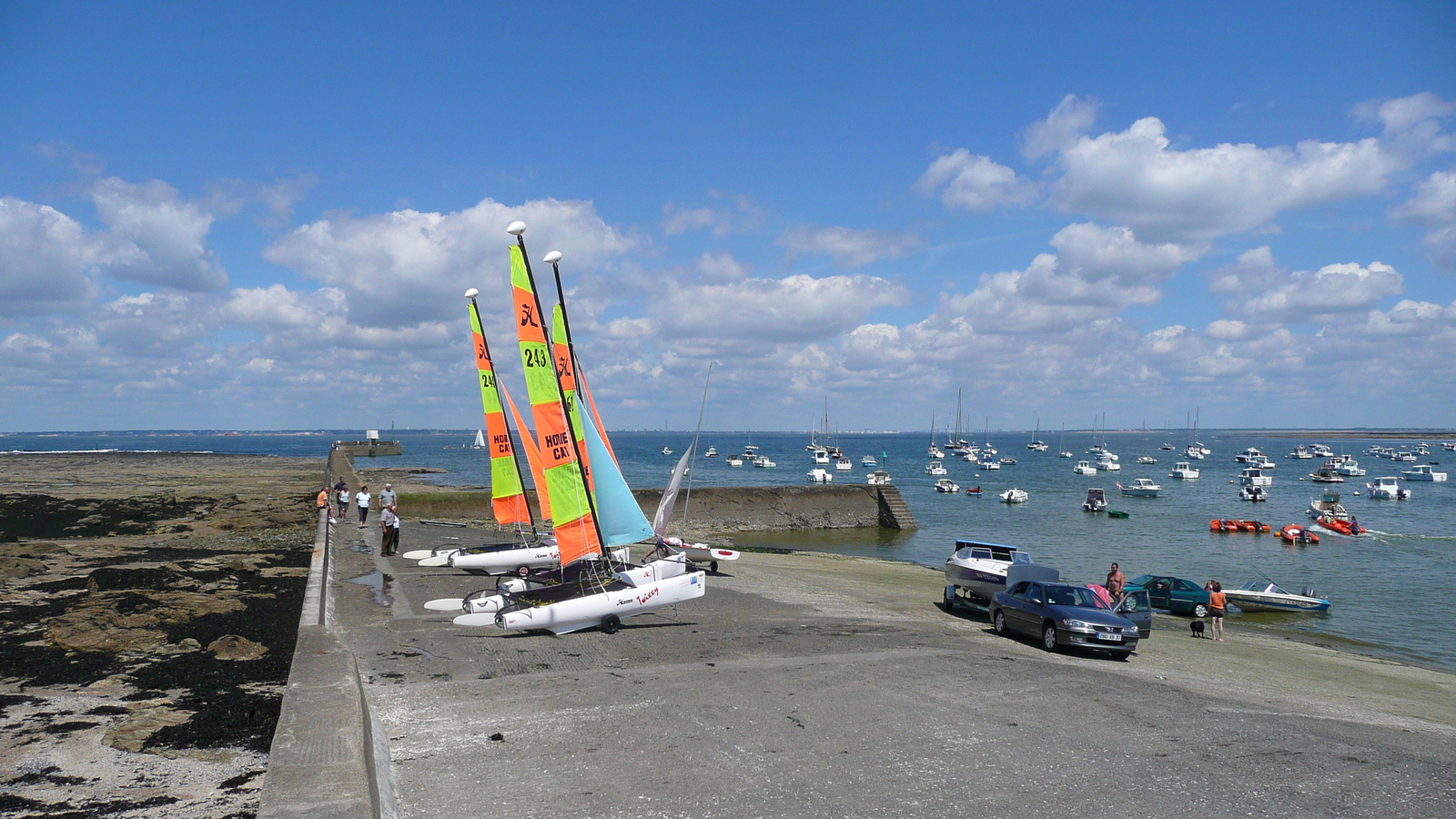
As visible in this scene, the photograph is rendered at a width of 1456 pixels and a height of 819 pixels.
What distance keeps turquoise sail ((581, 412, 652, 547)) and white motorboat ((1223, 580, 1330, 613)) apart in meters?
22.4

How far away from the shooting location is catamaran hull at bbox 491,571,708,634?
15.6m

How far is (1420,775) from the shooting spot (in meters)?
9.36

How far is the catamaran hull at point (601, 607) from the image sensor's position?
15578mm

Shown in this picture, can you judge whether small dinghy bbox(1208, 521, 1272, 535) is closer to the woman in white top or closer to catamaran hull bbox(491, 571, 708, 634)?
catamaran hull bbox(491, 571, 708, 634)

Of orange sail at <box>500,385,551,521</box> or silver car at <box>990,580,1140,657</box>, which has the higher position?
orange sail at <box>500,385,551,521</box>

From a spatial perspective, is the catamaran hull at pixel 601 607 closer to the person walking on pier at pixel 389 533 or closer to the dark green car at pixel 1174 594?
the person walking on pier at pixel 389 533

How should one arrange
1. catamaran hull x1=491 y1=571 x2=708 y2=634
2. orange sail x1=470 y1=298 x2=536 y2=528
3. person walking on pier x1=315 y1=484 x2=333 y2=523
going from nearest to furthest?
catamaran hull x1=491 y1=571 x2=708 y2=634 < orange sail x1=470 y1=298 x2=536 y2=528 < person walking on pier x1=315 y1=484 x2=333 y2=523

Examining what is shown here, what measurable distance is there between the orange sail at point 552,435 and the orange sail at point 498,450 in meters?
7.36

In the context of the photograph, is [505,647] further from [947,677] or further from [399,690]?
[947,677]

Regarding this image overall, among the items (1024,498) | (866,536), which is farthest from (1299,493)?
(866,536)

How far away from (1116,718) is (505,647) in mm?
9939

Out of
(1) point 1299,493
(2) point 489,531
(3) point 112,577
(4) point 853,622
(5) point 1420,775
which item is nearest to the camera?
(5) point 1420,775

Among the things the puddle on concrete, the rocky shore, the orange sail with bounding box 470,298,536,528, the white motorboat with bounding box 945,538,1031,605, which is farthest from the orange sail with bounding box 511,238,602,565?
the white motorboat with bounding box 945,538,1031,605

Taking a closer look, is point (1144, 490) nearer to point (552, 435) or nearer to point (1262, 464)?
point (1262, 464)
